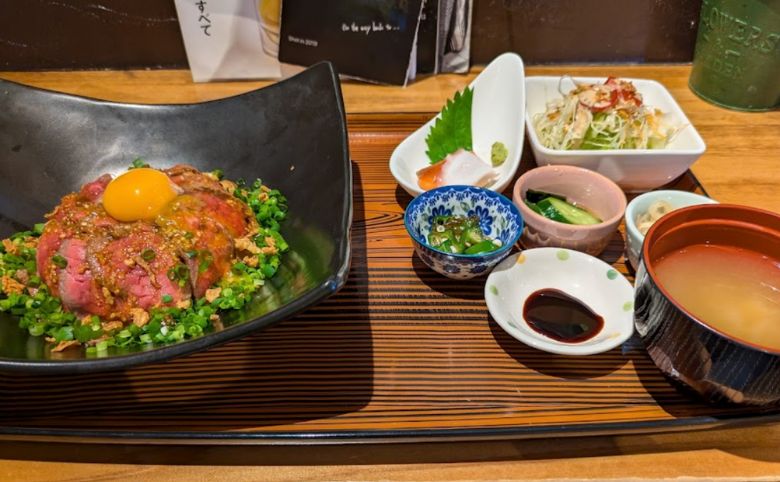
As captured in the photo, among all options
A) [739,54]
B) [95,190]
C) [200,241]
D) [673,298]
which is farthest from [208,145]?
[739,54]

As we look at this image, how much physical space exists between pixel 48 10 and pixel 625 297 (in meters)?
3.11

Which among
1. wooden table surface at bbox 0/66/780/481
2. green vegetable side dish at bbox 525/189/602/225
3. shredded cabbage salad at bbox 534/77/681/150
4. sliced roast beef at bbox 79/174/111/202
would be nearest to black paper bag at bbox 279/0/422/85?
shredded cabbage salad at bbox 534/77/681/150

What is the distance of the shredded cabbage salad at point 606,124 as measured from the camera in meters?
2.42

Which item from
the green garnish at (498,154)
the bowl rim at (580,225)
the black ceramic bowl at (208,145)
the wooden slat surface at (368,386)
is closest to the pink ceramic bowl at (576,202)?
the bowl rim at (580,225)

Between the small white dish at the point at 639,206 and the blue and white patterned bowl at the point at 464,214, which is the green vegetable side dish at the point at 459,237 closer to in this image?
the blue and white patterned bowl at the point at 464,214

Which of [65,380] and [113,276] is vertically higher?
[113,276]

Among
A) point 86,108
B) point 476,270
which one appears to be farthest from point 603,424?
point 86,108

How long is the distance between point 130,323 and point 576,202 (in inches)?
64.9

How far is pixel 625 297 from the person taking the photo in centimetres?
179

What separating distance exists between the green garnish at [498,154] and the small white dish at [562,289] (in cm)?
62

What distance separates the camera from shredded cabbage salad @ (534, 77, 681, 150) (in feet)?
7.93

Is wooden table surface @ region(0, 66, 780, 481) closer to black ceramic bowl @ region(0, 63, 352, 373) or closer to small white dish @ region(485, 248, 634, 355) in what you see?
small white dish @ region(485, 248, 634, 355)

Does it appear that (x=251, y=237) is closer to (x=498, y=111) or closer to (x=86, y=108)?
(x=86, y=108)

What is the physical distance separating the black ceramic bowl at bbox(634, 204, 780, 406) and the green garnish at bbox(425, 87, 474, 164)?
3.48 ft
